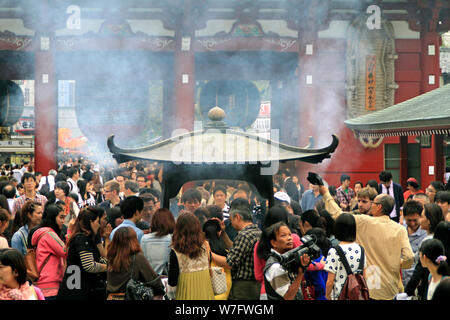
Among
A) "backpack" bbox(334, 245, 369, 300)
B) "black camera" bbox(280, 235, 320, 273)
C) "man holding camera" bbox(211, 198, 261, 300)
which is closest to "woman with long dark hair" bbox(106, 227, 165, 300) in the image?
"man holding camera" bbox(211, 198, 261, 300)

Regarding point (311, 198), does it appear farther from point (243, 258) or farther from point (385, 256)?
point (243, 258)

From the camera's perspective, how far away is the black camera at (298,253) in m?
3.53

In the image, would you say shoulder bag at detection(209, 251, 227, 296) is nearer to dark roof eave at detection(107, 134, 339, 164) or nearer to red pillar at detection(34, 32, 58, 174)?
dark roof eave at detection(107, 134, 339, 164)

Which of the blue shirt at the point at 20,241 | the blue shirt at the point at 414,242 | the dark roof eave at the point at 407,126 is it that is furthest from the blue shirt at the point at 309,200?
the blue shirt at the point at 20,241

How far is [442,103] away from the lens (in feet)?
28.0

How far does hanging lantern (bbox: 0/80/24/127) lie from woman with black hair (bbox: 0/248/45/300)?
40.0 ft

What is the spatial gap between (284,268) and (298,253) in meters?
0.16

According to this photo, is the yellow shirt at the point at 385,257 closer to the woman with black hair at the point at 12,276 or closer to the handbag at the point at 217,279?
the handbag at the point at 217,279

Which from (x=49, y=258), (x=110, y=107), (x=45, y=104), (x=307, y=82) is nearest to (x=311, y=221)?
(x=49, y=258)

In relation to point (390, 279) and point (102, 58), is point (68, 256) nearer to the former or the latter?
point (390, 279)

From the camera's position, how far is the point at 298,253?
3.52m

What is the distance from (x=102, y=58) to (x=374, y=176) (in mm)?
7041

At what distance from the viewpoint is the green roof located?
7902 millimetres

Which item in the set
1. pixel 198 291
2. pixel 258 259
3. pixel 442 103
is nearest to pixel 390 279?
pixel 258 259
